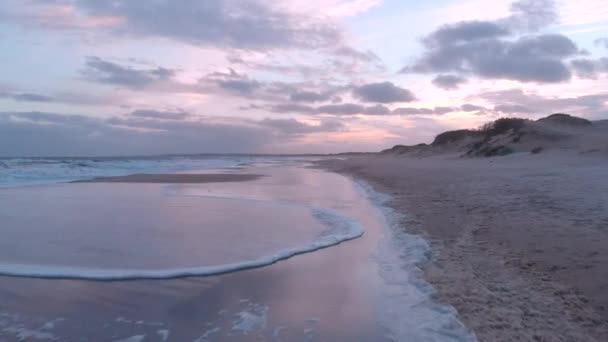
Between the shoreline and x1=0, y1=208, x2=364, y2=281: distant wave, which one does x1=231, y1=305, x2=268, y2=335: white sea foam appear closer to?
x1=0, y1=208, x2=364, y2=281: distant wave

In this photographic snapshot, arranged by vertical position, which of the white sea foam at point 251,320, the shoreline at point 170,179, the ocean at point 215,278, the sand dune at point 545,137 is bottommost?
the white sea foam at point 251,320

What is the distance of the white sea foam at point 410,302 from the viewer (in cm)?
421

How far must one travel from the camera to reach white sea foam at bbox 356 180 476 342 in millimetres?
4211

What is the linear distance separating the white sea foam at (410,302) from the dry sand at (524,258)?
165 mm

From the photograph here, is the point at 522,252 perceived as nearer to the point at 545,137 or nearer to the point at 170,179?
the point at 170,179

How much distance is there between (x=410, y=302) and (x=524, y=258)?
7.01 ft

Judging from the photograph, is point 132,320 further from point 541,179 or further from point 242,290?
point 541,179

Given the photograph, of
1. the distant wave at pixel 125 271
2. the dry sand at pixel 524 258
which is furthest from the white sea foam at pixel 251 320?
the dry sand at pixel 524 258

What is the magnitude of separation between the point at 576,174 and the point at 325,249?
10251 millimetres

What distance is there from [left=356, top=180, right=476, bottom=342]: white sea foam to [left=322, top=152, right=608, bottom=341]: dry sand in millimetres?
165

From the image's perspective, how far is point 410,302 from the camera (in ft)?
16.4

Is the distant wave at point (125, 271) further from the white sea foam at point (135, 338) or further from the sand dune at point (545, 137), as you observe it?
the sand dune at point (545, 137)

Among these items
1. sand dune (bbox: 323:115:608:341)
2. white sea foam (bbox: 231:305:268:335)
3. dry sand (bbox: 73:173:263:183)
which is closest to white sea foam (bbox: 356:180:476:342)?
sand dune (bbox: 323:115:608:341)

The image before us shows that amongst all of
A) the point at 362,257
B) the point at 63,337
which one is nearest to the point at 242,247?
the point at 362,257
